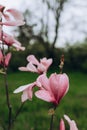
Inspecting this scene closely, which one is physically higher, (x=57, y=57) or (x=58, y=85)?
(x=58, y=85)

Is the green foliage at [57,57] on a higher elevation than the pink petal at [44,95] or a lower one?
lower

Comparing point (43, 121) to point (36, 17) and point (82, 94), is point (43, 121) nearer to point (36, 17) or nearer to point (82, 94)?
point (82, 94)

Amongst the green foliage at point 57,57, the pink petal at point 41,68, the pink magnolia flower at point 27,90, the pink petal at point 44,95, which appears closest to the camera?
the pink petal at point 44,95

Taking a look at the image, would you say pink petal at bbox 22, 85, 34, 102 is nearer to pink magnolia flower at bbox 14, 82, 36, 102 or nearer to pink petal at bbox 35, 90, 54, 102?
pink magnolia flower at bbox 14, 82, 36, 102

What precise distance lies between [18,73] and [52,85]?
1599cm

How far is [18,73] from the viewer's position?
17312 millimetres

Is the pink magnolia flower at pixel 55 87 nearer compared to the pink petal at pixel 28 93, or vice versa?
the pink magnolia flower at pixel 55 87

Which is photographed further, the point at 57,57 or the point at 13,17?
the point at 57,57

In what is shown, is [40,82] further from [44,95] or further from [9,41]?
[9,41]

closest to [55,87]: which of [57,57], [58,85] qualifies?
[58,85]

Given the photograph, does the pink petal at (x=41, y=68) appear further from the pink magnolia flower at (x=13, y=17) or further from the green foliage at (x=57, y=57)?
the green foliage at (x=57, y=57)

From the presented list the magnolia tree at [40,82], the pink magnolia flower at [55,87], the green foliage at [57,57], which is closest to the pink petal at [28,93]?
the magnolia tree at [40,82]

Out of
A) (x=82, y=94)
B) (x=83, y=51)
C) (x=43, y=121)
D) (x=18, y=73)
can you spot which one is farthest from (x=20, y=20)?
(x=83, y=51)

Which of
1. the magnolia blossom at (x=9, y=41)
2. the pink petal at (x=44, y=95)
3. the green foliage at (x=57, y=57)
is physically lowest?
the green foliage at (x=57, y=57)
